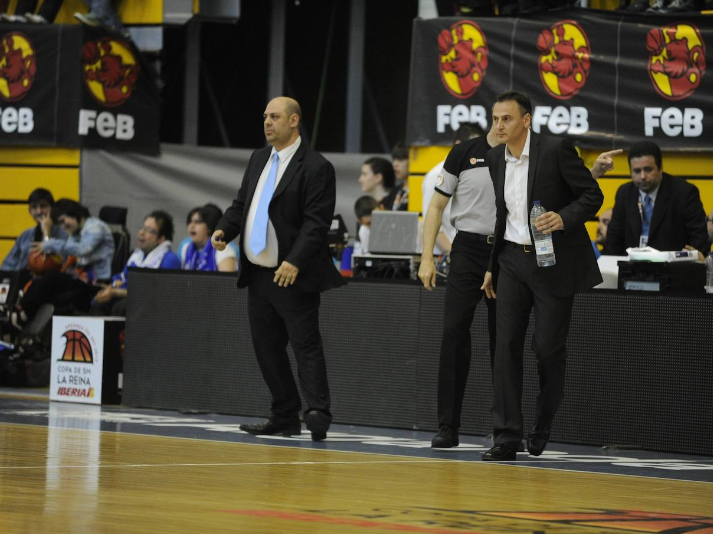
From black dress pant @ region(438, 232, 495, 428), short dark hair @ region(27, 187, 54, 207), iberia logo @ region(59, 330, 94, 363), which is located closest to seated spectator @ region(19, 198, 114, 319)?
short dark hair @ region(27, 187, 54, 207)

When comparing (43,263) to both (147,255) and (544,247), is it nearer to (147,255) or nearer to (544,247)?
(147,255)

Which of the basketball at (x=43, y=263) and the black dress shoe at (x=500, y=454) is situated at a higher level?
the basketball at (x=43, y=263)

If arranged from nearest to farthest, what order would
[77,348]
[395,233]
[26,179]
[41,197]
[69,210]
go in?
[395,233] → [77,348] → [69,210] → [41,197] → [26,179]

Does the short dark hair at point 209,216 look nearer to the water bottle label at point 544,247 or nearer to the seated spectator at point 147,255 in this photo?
the seated spectator at point 147,255

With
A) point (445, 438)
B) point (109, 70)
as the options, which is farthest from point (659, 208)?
point (109, 70)

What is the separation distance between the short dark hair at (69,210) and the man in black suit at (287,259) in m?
4.97

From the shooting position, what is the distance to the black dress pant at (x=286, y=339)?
23.5 ft

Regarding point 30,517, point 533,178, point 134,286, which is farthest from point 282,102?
point 30,517

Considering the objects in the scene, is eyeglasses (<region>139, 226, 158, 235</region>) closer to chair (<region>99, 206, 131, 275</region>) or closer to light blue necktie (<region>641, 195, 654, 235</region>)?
chair (<region>99, 206, 131, 275</region>)

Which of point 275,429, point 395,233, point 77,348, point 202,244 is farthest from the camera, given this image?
point 202,244

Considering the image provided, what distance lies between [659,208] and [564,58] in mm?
3078

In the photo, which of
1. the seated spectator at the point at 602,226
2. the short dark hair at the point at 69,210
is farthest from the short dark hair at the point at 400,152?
the short dark hair at the point at 69,210

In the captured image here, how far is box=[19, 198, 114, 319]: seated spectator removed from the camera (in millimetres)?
11578

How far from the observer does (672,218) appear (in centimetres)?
822
